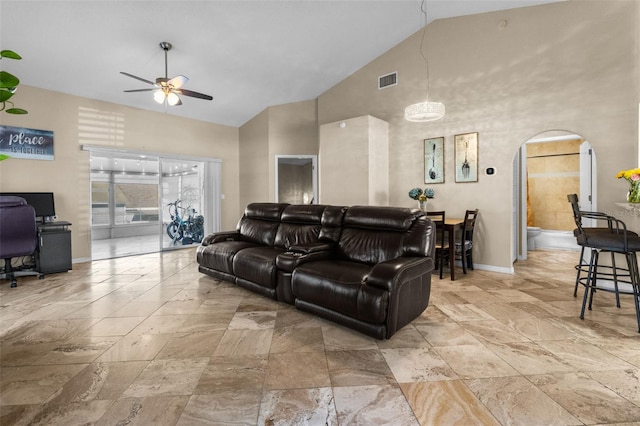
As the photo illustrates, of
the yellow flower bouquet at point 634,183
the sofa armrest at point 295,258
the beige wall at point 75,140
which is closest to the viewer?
the yellow flower bouquet at point 634,183

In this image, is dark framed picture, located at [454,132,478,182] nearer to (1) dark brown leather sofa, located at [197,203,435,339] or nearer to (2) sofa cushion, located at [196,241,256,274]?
(1) dark brown leather sofa, located at [197,203,435,339]

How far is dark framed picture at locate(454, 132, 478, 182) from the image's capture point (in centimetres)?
471

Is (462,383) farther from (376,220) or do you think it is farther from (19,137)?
(19,137)

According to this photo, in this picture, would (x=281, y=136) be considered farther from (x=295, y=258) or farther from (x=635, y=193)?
(x=635, y=193)

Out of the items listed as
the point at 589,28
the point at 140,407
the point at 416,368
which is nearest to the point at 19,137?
the point at 140,407

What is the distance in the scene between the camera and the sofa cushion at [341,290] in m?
2.29

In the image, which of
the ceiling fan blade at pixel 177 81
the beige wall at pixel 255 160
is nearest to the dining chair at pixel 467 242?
the beige wall at pixel 255 160

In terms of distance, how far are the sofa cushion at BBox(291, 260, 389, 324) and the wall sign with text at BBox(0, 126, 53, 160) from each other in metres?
4.79

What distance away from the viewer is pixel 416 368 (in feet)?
6.61

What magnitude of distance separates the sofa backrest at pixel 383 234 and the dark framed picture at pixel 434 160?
2326 millimetres

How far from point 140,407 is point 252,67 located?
5.17 metres

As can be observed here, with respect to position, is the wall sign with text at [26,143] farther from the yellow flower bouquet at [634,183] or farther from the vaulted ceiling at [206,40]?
the yellow flower bouquet at [634,183]

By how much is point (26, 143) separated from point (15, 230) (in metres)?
1.59

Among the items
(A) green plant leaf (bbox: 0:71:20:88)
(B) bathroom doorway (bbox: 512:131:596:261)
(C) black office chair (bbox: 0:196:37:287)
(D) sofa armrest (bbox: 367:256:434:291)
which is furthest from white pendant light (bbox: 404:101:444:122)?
(C) black office chair (bbox: 0:196:37:287)
